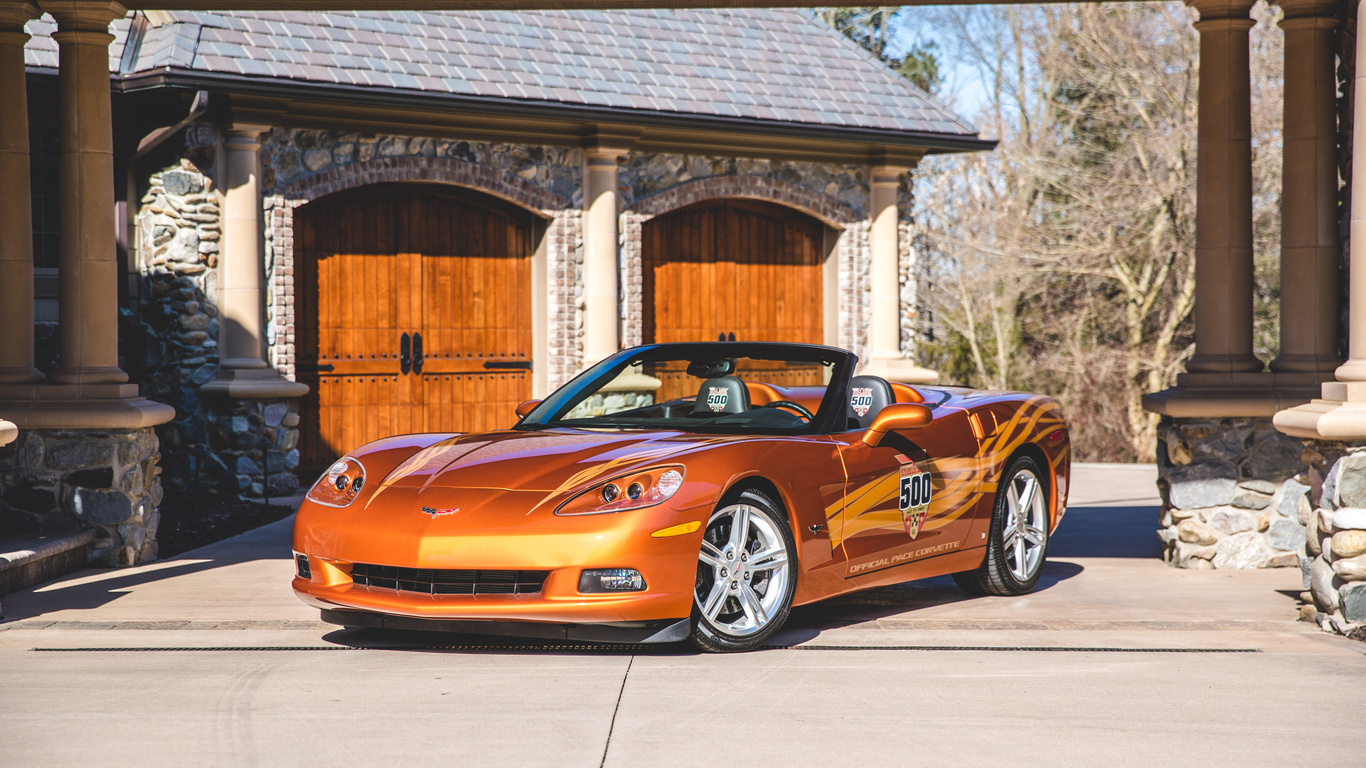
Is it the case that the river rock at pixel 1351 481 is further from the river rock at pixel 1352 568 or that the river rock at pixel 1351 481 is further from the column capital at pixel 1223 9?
the column capital at pixel 1223 9

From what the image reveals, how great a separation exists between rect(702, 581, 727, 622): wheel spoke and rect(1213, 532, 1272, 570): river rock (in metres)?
4.10

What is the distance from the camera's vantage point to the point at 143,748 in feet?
13.8

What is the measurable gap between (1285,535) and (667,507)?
4.75 m

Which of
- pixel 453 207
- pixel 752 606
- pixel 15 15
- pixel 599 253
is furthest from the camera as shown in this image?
pixel 599 253

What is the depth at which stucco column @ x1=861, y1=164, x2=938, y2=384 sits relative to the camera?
53.3ft

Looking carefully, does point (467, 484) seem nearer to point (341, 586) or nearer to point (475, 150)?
point (341, 586)

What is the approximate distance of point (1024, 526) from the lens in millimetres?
7523

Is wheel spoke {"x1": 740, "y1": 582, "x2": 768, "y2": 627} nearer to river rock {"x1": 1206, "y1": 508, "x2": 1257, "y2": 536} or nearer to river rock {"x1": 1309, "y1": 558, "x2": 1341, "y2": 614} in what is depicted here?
river rock {"x1": 1309, "y1": 558, "x2": 1341, "y2": 614}

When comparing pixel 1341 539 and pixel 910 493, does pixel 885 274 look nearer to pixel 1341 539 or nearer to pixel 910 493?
pixel 910 493

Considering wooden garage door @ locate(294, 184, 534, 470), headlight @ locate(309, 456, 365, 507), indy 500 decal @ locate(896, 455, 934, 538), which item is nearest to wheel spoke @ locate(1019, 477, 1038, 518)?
indy 500 decal @ locate(896, 455, 934, 538)

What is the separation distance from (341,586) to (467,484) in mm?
635

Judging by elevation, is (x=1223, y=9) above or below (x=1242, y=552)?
above

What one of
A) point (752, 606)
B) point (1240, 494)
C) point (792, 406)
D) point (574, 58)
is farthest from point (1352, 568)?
point (574, 58)

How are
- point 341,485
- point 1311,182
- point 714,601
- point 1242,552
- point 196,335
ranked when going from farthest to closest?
point 196,335 < point 1242,552 < point 1311,182 < point 341,485 < point 714,601
